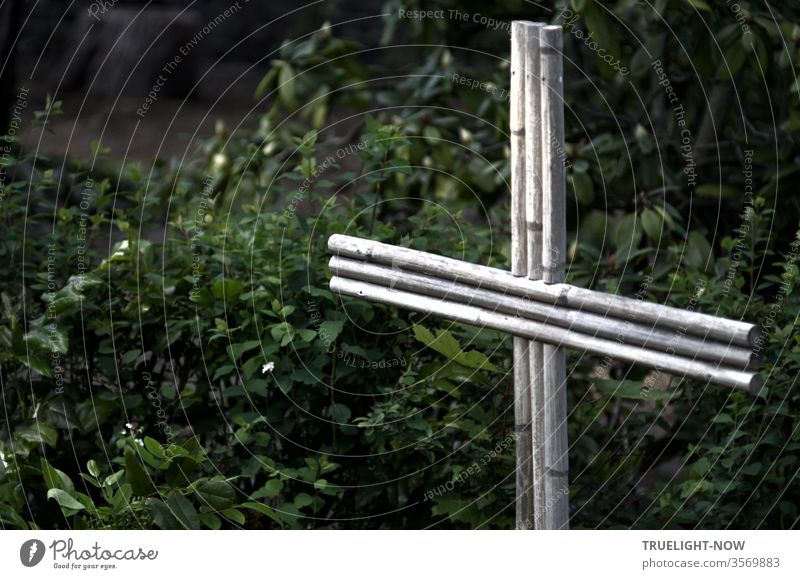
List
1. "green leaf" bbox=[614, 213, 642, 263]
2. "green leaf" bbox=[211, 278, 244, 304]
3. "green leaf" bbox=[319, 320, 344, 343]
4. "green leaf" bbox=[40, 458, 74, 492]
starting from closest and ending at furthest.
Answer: "green leaf" bbox=[40, 458, 74, 492] < "green leaf" bbox=[319, 320, 344, 343] < "green leaf" bbox=[211, 278, 244, 304] < "green leaf" bbox=[614, 213, 642, 263]

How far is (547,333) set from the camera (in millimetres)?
2527

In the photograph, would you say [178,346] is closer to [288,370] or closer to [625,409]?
[288,370]

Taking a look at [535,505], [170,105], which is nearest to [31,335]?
[535,505]

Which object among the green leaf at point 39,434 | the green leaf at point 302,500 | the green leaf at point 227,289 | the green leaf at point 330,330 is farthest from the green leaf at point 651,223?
the green leaf at point 39,434

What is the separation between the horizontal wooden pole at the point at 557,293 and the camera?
228 centimetres

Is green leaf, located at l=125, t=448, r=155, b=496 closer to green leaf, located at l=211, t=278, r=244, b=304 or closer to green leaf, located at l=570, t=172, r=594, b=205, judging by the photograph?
green leaf, located at l=211, t=278, r=244, b=304

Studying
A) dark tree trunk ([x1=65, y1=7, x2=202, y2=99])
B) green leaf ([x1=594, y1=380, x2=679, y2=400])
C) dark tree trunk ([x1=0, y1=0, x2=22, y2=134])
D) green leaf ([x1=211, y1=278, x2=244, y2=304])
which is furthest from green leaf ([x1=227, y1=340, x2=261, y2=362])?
dark tree trunk ([x1=65, y1=7, x2=202, y2=99])

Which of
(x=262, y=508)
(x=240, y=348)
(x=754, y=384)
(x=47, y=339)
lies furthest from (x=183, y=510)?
(x=754, y=384)

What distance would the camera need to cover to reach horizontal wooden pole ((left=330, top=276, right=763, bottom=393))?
7.48 feet

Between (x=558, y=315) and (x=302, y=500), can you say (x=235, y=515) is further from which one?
(x=558, y=315)

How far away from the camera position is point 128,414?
3.15 m

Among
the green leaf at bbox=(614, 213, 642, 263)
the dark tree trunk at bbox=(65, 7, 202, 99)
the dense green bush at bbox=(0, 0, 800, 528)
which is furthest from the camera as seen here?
the dark tree trunk at bbox=(65, 7, 202, 99)

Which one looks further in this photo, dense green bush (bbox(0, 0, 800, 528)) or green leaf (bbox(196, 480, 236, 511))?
dense green bush (bbox(0, 0, 800, 528))

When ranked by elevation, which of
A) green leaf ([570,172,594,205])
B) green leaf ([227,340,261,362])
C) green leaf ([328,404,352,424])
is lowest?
green leaf ([328,404,352,424])
